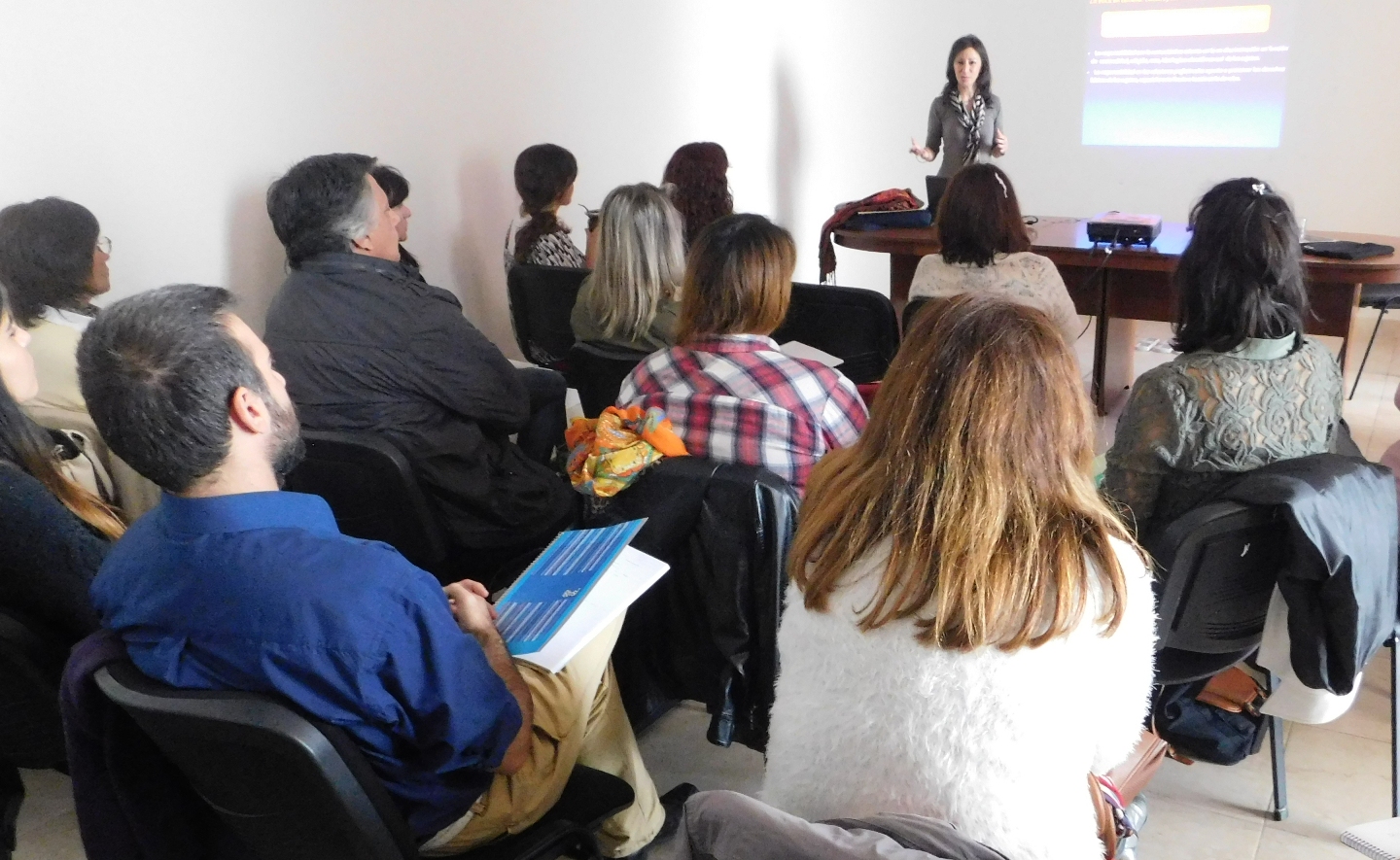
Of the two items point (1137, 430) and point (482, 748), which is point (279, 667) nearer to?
point (482, 748)

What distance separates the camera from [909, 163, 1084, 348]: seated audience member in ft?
9.96

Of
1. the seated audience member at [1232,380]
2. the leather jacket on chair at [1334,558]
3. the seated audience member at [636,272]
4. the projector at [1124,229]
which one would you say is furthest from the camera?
the projector at [1124,229]

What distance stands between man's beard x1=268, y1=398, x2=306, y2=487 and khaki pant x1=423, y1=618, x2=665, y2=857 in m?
0.39

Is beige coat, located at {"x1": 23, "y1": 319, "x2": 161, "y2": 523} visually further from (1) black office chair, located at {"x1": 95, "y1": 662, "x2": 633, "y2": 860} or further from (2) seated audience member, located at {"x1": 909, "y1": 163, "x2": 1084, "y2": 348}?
(2) seated audience member, located at {"x1": 909, "y1": 163, "x2": 1084, "y2": 348}

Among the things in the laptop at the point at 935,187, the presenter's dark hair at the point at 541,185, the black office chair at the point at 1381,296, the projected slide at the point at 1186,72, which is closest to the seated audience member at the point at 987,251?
the laptop at the point at 935,187

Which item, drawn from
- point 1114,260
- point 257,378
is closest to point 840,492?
point 257,378

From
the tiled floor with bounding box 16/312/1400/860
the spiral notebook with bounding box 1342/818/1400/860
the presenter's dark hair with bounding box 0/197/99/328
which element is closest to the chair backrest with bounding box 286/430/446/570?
the tiled floor with bounding box 16/312/1400/860

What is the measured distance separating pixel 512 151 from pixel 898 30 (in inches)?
125

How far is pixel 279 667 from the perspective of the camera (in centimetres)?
108

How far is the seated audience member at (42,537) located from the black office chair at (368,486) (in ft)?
1.20

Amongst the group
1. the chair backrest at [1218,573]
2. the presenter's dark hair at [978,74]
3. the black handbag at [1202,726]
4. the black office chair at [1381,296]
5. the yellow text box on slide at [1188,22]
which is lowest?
the black handbag at [1202,726]

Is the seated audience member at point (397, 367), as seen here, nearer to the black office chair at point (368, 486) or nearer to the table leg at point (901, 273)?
the black office chair at point (368, 486)

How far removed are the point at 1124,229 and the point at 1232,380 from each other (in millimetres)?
2284

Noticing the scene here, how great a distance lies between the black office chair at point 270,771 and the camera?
0.98 m
